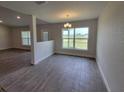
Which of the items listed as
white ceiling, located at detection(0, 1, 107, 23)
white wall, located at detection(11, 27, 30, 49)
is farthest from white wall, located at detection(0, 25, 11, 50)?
white ceiling, located at detection(0, 1, 107, 23)

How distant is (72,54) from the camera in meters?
5.87

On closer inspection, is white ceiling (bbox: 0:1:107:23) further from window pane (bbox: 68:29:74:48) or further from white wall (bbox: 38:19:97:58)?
window pane (bbox: 68:29:74:48)

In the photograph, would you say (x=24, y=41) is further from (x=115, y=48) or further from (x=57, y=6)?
(x=115, y=48)

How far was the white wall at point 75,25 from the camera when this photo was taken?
503cm

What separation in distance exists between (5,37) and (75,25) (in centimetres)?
728

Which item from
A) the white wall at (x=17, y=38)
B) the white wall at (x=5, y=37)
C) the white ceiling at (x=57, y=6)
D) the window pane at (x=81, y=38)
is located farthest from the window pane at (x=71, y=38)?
the white wall at (x=5, y=37)

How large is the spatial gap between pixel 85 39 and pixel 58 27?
2267 mm

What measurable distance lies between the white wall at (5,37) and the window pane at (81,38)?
286 inches

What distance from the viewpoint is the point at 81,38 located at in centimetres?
557

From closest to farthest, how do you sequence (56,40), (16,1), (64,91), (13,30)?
(64,91), (16,1), (56,40), (13,30)

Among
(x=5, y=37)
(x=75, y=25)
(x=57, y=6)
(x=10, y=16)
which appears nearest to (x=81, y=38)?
(x=75, y=25)

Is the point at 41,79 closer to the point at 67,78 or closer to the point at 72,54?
the point at 67,78

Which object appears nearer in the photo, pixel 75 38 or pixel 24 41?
pixel 75 38

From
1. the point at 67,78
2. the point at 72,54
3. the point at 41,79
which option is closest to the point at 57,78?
the point at 67,78
